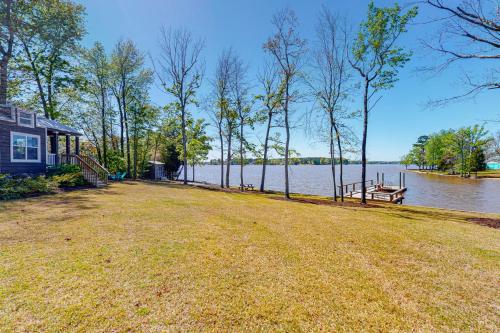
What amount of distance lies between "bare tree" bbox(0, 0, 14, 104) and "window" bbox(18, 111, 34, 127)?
364 centimetres

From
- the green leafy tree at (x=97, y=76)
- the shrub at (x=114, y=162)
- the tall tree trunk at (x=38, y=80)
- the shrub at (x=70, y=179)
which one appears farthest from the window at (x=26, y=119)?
the shrub at (x=114, y=162)

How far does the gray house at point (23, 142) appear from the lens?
1127 centimetres

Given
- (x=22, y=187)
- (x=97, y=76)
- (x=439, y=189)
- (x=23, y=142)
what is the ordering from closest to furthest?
(x=22, y=187) < (x=23, y=142) < (x=97, y=76) < (x=439, y=189)

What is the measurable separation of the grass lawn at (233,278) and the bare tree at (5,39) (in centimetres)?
1435

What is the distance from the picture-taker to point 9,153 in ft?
37.4

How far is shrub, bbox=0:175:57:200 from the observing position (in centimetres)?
865

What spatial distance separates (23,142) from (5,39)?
8537 mm

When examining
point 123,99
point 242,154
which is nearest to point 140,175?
point 123,99

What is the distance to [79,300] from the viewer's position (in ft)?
8.84

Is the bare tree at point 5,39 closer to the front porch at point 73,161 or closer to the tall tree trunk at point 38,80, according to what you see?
the tall tree trunk at point 38,80

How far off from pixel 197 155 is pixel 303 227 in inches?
1050

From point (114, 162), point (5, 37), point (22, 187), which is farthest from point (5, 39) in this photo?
point (114, 162)

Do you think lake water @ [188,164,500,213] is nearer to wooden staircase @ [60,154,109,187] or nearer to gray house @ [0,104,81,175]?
wooden staircase @ [60,154,109,187]

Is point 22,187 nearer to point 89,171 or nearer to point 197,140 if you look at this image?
point 89,171
